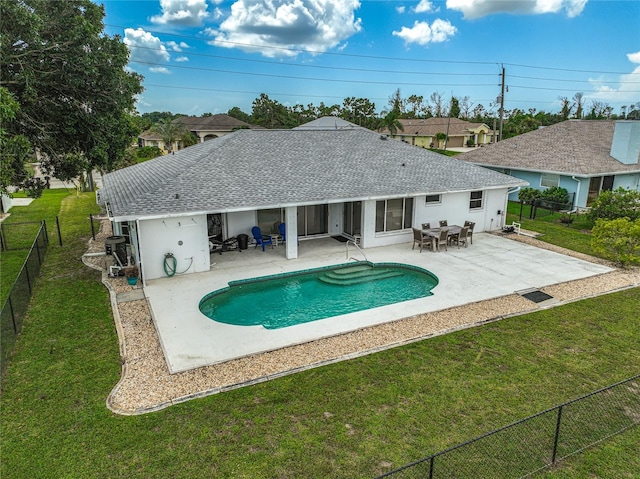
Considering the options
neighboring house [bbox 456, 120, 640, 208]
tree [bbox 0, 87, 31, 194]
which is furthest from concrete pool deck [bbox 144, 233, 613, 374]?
neighboring house [bbox 456, 120, 640, 208]

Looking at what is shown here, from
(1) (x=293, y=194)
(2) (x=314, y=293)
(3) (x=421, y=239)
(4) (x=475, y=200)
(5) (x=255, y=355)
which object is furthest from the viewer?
(4) (x=475, y=200)

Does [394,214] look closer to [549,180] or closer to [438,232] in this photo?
[438,232]

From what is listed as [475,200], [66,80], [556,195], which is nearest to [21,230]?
[66,80]

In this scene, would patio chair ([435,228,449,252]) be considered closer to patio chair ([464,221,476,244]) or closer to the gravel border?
patio chair ([464,221,476,244])

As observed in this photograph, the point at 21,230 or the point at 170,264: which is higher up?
the point at 170,264

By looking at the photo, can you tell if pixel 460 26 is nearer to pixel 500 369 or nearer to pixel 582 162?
pixel 582 162

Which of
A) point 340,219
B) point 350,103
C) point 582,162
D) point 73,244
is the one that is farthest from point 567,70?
point 73,244
